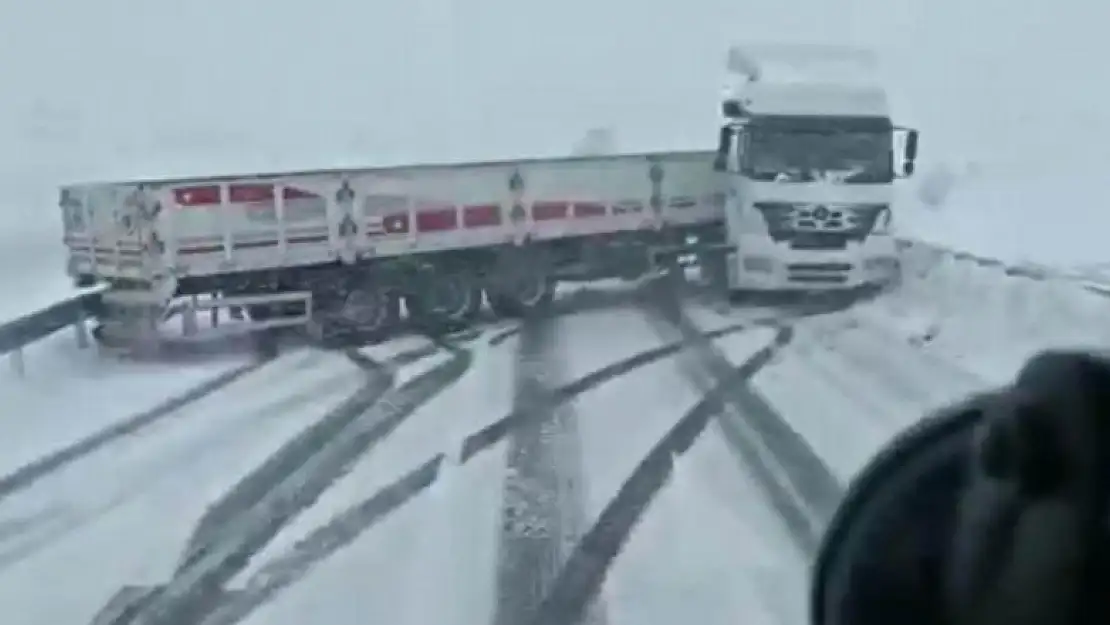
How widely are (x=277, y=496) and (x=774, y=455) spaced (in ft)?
11.1

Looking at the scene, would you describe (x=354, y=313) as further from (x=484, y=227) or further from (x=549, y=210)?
(x=549, y=210)

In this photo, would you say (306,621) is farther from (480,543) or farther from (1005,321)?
(1005,321)

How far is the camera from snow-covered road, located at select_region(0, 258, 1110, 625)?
6645 millimetres

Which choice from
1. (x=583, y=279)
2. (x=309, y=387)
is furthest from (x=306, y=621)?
(x=583, y=279)

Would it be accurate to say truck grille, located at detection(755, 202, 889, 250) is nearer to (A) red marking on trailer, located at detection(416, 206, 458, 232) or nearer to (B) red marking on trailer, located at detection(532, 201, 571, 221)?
(B) red marking on trailer, located at detection(532, 201, 571, 221)

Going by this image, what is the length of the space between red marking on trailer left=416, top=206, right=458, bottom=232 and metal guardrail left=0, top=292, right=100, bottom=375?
393cm

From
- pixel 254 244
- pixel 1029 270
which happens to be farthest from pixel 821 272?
pixel 254 244

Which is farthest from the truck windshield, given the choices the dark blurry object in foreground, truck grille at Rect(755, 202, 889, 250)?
the dark blurry object in foreground

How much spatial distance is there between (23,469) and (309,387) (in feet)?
11.2

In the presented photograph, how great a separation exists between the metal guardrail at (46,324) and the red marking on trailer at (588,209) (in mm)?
6497

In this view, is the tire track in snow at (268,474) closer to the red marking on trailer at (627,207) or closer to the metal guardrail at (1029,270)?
the red marking on trailer at (627,207)

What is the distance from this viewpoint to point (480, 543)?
7.53m

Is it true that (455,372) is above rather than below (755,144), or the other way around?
below

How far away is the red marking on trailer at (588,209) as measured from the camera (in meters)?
18.4
